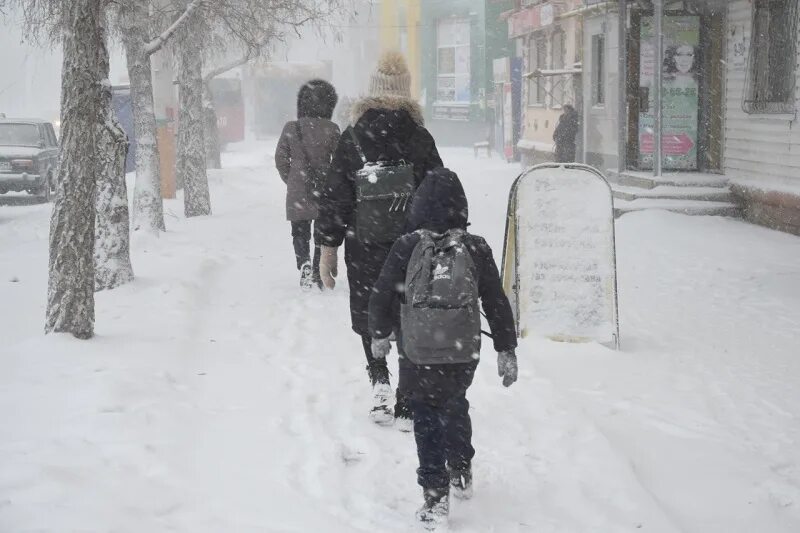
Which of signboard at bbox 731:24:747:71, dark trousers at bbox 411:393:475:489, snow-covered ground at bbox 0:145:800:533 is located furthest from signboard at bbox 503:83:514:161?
dark trousers at bbox 411:393:475:489

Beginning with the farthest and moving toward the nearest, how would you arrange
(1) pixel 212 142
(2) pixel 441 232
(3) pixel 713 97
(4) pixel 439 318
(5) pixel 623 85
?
(1) pixel 212 142 → (5) pixel 623 85 → (3) pixel 713 97 → (2) pixel 441 232 → (4) pixel 439 318

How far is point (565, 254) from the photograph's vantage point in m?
7.27

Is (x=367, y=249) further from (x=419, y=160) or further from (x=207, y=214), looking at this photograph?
(x=207, y=214)

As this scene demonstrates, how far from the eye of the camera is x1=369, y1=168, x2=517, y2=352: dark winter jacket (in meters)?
4.09

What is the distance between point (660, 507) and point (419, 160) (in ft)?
7.04

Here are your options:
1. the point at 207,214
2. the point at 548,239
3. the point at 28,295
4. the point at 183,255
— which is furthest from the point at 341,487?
the point at 207,214

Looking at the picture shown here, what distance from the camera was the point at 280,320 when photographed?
328 inches

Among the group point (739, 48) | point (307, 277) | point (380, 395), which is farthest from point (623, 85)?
point (380, 395)

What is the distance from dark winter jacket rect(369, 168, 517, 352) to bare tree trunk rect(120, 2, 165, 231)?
31.4ft

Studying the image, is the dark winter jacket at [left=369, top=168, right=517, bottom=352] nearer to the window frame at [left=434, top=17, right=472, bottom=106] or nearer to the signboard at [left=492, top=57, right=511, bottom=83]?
the signboard at [left=492, top=57, right=511, bottom=83]

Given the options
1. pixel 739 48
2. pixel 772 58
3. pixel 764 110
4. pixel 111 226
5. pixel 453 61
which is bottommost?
pixel 111 226

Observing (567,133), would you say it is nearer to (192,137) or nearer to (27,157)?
(192,137)

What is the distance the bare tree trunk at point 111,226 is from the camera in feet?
30.2

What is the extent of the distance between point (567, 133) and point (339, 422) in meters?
17.0
